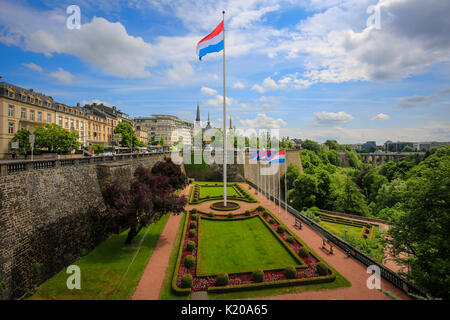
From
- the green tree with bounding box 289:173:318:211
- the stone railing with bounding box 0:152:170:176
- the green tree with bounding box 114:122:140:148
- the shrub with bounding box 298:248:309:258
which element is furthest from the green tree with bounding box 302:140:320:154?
the stone railing with bounding box 0:152:170:176

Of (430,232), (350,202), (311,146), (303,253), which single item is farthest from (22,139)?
(311,146)

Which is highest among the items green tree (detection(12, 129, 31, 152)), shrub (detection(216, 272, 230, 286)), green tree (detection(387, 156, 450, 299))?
green tree (detection(12, 129, 31, 152))

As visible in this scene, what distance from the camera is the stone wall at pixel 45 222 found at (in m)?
11.3

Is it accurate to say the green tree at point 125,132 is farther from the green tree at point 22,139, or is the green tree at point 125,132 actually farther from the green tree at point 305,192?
the green tree at point 305,192

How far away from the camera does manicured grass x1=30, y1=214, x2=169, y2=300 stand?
11391mm

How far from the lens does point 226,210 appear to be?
27.3 m

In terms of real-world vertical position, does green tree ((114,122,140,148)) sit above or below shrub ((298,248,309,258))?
above

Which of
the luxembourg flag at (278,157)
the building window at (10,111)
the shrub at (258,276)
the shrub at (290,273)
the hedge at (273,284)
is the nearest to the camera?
the hedge at (273,284)

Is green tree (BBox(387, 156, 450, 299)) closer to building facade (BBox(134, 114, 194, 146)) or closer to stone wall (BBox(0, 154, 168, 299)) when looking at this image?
stone wall (BBox(0, 154, 168, 299))

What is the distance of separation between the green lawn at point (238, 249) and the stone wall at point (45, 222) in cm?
A: 897

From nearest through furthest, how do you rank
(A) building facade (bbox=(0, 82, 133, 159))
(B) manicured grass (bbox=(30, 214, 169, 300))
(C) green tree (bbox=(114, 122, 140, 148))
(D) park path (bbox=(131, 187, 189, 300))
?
(B) manicured grass (bbox=(30, 214, 169, 300)), (D) park path (bbox=(131, 187, 189, 300)), (A) building facade (bbox=(0, 82, 133, 159)), (C) green tree (bbox=(114, 122, 140, 148))

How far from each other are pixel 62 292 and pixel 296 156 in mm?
57101

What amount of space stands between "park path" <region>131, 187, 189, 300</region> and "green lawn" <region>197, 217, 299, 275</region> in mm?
2369

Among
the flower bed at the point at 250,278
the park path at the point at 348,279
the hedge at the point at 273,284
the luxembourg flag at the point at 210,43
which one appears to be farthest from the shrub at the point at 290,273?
the luxembourg flag at the point at 210,43
